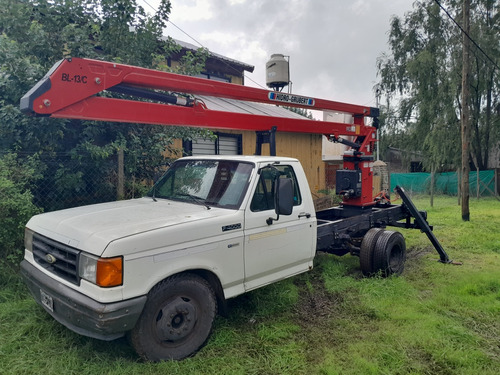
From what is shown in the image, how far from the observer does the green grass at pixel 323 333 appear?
3.17m

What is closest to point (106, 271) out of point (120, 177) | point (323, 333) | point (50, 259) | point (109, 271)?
point (109, 271)

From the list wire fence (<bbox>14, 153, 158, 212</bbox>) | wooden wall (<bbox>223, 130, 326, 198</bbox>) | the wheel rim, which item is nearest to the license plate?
the wheel rim

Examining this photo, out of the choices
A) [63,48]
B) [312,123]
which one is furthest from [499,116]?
[63,48]

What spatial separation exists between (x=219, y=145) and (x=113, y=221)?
319 inches

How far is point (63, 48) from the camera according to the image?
18.0 feet

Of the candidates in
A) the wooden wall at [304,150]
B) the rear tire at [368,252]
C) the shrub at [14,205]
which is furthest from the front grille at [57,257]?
the wooden wall at [304,150]

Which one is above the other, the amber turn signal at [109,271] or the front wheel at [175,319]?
the amber turn signal at [109,271]

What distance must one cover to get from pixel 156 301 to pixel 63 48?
456 cm

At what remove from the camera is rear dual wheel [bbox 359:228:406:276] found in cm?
542

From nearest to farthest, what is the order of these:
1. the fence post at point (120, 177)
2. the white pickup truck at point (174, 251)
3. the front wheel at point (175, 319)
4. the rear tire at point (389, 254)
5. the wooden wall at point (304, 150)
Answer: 1. the white pickup truck at point (174, 251)
2. the front wheel at point (175, 319)
3. the rear tire at point (389, 254)
4. the fence post at point (120, 177)
5. the wooden wall at point (304, 150)

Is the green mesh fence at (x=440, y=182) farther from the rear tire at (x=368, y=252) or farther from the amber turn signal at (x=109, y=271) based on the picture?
the amber turn signal at (x=109, y=271)

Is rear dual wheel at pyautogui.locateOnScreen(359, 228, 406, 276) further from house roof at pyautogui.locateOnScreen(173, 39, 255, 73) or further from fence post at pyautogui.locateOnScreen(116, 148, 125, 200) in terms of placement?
house roof at pyautogui.locateOnScreen(173, 39, 255, 73)

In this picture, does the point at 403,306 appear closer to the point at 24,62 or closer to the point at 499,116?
the point at 24,62

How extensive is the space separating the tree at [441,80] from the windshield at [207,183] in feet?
59.9
